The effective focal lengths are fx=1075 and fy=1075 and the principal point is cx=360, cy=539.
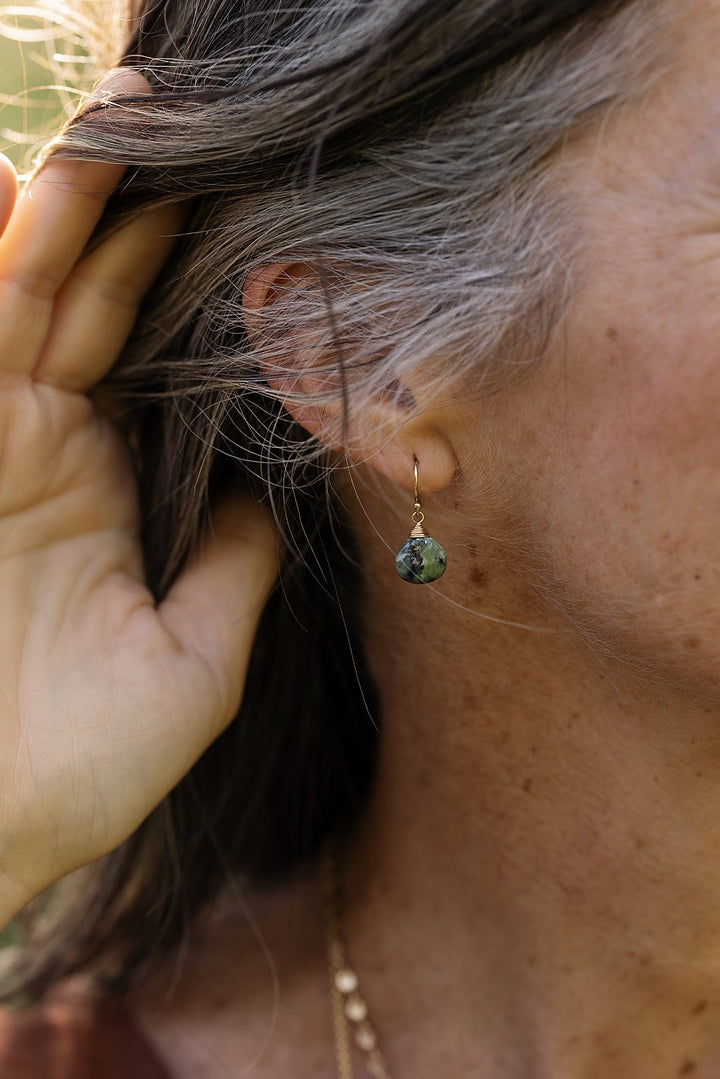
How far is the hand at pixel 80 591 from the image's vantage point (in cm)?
156

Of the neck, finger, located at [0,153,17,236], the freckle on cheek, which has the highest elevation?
finger, located at [0,153,17,236]

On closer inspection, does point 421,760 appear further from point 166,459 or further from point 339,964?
point 166,459

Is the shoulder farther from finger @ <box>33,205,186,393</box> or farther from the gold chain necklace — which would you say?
finger @ <box>33,205,186,393</box>

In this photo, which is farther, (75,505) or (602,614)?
(75,505)

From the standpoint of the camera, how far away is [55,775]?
5.13 feet

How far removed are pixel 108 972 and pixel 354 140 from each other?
5.29 ft

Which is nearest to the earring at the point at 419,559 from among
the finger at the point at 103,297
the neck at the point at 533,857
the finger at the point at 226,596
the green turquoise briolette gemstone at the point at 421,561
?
the green turquoise briolette gemstone at the point at 421,561

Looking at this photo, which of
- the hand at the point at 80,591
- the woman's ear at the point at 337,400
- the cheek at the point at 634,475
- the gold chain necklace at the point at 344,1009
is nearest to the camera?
the cheek at the point at 634,475

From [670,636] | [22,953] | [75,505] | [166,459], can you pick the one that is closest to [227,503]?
[166,459]

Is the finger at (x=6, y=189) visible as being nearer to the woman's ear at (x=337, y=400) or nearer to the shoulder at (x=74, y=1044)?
the woman's ear at (x=337, y=400)

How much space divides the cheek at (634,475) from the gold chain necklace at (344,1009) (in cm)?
90

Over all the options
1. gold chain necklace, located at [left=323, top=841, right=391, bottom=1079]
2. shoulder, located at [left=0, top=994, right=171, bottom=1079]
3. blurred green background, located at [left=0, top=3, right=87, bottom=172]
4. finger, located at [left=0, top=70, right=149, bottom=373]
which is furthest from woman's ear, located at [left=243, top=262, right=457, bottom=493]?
shoulder, located at [left=0, top=994, right=171, bottom=1079]

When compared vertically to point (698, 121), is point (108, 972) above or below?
below

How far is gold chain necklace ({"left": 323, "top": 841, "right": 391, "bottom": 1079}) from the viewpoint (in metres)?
1.86
